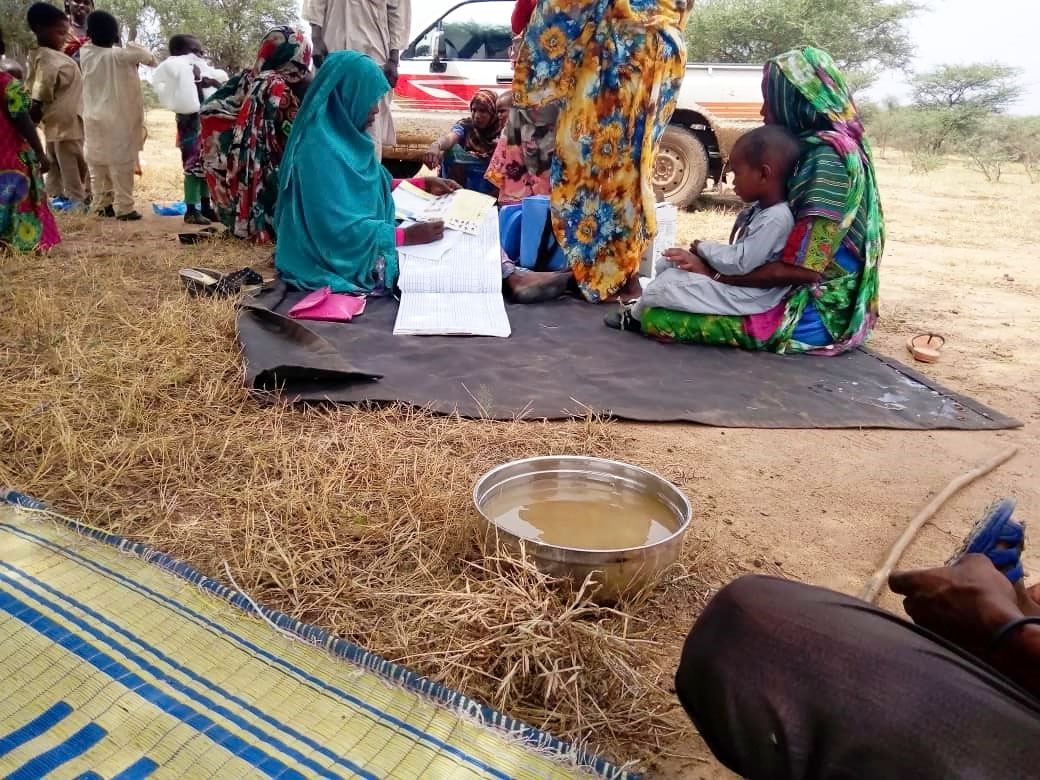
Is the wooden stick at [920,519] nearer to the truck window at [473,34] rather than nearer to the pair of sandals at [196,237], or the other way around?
the pair of sandals at [196,237]

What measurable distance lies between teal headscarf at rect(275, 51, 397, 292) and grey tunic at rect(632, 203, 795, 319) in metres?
1.36

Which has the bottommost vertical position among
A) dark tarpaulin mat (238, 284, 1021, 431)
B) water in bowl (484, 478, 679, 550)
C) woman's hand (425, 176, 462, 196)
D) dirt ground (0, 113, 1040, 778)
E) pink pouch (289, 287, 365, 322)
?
dirt ground (0, 113, 1040, 778)

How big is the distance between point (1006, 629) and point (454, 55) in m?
7.25

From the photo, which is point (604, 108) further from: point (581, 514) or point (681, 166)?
point (681, 166)

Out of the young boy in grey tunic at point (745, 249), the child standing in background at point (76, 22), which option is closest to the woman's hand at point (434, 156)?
the young boy in grey tunic at point (745, 249)

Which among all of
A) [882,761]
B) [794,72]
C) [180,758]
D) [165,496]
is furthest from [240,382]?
[794,72]

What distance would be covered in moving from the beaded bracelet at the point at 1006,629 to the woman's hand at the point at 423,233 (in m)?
3.32

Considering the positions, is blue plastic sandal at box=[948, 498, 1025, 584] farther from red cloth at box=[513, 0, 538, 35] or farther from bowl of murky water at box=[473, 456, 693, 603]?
red cloth at box=[513, 0, 538, 35]

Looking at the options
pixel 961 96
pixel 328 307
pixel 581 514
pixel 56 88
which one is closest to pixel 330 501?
pixel 581 514

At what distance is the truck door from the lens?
7.14 metres

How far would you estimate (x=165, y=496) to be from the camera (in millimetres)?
1932

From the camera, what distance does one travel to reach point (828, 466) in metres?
2.42

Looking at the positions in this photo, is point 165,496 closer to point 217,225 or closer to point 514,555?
point 514,555

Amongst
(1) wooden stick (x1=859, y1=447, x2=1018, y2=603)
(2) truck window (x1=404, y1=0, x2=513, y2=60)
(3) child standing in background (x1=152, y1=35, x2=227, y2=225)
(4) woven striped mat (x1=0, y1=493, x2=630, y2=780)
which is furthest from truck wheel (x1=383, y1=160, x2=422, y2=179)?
(4) woven striped mat (x1=0, y1=493, x2=630, y2=780)
